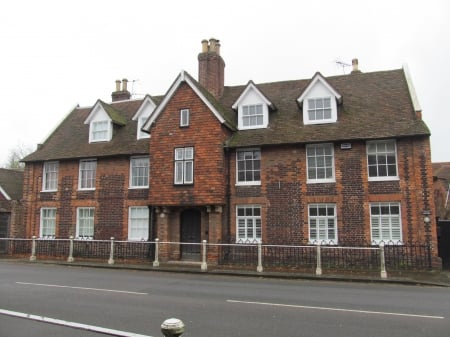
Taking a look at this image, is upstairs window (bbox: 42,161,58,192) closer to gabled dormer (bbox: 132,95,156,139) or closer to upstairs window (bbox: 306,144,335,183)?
gabled dormer (bbox: 132,95,156,139)

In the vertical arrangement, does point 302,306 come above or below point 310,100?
below

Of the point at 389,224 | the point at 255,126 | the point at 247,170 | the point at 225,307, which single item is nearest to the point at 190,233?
the point at 247,170

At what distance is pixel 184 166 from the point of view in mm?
19281

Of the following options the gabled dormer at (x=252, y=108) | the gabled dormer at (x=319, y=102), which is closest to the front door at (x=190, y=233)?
the gabled dormer at (x=252, y=108)

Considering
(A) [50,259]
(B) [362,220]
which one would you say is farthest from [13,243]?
(B) [362,220]

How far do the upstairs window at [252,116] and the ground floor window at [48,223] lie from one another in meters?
12.2

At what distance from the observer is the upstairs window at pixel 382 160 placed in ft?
57.1

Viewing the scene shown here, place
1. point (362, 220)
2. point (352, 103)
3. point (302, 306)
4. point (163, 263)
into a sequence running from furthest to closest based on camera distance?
point (352, 103) < point (163, 263) < point (362, 220) < point (302, 306)

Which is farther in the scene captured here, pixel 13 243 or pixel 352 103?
pixel 13 243

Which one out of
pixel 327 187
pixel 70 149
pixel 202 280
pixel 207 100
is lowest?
pixel 202 280

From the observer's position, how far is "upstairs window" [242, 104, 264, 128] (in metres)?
20.2

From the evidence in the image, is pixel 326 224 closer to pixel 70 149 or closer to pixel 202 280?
pixel 202 280

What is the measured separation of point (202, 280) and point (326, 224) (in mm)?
6755

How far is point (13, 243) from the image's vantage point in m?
22.8
